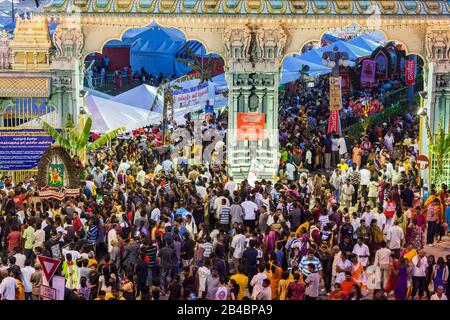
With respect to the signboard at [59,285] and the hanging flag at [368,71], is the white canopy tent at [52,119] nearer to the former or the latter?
the signboard at [59,285]

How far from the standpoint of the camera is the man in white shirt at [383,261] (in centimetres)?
1958

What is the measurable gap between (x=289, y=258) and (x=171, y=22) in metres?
9.78

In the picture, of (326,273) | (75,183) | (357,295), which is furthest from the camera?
(75,183)

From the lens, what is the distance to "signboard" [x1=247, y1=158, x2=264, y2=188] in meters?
27.3

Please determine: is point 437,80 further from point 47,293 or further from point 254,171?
point 47,293

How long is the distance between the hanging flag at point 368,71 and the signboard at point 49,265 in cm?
2559

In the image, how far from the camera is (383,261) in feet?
65.2

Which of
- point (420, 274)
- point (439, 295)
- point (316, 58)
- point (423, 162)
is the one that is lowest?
point (439, 295)

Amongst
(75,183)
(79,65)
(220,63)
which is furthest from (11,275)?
(220,63)

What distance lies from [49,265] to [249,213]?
6.04 meters

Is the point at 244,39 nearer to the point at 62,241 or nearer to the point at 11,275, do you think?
the point at 62,241

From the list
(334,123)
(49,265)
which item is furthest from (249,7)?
(49,265)

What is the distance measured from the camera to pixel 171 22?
94.2ft

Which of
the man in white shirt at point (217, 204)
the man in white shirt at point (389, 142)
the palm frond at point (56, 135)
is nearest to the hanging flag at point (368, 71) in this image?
the man in white shirt at point (389, 142)
